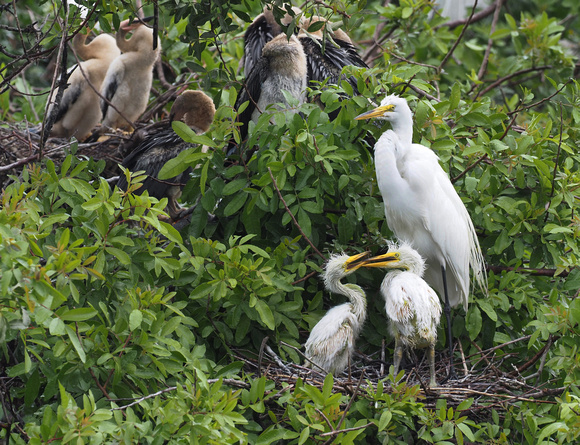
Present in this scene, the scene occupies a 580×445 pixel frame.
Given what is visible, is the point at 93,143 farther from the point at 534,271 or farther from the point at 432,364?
the point at 534,271

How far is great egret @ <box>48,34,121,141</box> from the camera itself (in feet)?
16.8

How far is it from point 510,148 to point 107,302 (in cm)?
189

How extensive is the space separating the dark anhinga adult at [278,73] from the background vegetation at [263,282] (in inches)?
21.3

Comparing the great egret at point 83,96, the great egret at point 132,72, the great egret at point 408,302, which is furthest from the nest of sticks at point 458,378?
the great egret at point 83,96

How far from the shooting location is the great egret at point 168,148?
421 centimetres

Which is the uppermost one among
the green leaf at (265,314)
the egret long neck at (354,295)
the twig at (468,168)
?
the twig at (468,168)

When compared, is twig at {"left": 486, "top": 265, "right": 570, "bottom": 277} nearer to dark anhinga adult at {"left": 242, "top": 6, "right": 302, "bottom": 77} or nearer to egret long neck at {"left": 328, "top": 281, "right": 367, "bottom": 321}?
egret long neck at {"left": 328, "top": 281, "right": 367, "bottom": 321}

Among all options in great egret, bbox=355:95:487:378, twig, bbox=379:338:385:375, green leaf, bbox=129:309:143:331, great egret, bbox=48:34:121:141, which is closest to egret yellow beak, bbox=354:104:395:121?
great egret, bbox=355:95:487:378

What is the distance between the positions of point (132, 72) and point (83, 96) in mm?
465

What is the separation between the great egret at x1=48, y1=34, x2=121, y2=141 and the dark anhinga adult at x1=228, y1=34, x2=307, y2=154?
4.40 feet

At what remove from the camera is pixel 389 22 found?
16.7ft

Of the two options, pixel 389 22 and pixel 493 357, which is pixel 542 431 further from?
pixel 389 22

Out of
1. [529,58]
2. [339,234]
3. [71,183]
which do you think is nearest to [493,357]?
[339,234]

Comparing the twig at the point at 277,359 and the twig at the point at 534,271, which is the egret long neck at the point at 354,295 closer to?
the twig at the point at 277,359
